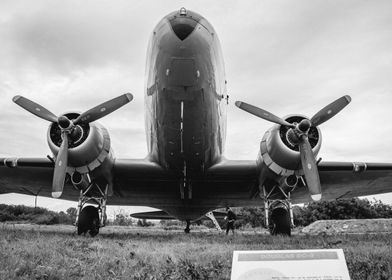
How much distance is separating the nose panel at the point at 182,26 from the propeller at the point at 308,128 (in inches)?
117

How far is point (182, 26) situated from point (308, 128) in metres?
4.35

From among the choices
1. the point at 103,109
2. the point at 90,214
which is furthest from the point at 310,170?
the point at 90,214

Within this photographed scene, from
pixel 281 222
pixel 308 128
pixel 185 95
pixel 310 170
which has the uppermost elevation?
pixel 185 95

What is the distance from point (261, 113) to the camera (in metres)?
10.9

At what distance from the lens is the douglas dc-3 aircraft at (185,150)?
30.9ft

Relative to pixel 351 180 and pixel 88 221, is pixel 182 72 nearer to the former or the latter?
pixel 88 221

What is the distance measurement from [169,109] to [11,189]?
8.66 m

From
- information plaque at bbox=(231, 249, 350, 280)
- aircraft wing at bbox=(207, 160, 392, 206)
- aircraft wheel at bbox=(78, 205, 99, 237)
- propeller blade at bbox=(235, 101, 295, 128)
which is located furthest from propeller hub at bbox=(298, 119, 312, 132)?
information plaque at bbox=(231, 249, 350, 280)

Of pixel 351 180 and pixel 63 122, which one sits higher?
pixel 63 122

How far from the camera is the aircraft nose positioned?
8664 mm

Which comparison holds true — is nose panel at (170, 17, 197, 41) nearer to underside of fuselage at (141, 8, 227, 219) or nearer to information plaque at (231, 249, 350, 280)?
underside of fuselage at (141, 8, 227, 219)

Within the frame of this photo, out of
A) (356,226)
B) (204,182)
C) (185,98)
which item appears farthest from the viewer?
(356,226)

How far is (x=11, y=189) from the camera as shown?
1495 cm

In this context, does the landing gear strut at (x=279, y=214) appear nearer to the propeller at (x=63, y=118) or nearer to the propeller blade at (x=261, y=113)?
the propeller blade at (x=261, y=113)
